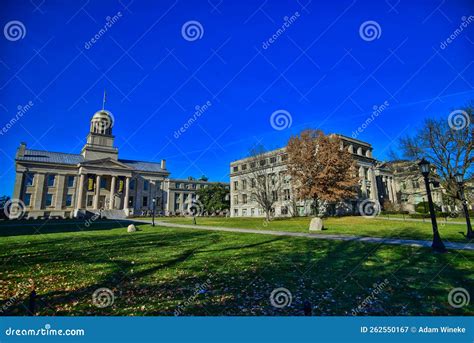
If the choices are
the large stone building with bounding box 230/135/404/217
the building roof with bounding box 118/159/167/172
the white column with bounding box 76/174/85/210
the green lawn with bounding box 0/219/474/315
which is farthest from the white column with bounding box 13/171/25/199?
the large stone building with bounding box 230/135/404/217

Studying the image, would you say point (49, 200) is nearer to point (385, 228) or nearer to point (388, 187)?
point (385, 228)

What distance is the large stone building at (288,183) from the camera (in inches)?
1602

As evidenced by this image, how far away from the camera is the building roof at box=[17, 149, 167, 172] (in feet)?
124

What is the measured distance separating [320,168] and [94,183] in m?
46.5

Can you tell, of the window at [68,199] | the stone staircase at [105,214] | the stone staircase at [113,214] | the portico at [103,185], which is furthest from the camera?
the portico at [103,185]

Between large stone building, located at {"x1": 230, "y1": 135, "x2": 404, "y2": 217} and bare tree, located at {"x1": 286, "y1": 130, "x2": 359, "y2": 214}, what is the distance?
12.5ft

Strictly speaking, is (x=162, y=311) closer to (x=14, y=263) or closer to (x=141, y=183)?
(x=14, y=263)

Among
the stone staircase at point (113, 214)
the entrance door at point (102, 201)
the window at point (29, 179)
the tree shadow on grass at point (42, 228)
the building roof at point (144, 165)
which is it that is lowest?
the tree shadow on grass at point (42, 228)

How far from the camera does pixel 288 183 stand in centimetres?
4362

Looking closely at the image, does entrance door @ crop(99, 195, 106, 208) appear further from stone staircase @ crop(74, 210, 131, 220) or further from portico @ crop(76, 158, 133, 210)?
stone staircase @ crop(74, 210, 131, 220)

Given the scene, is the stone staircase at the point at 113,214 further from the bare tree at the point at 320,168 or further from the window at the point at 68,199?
the bare tree at the point at 320,168

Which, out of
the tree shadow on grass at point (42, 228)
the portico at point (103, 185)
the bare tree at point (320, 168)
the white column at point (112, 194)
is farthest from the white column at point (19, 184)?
the bare tree at point (320, 168)

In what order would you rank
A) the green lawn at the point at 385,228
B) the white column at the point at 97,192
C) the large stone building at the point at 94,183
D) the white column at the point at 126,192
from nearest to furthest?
the green lawn at the point at 385,228, the large stone building at the point at 94,183, the white column at the point at 97,192, the white column at the point at 126,192

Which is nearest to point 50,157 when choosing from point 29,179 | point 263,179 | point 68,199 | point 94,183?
point 29,179
